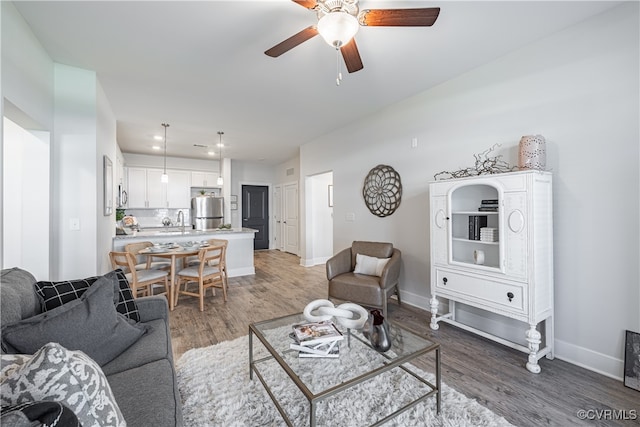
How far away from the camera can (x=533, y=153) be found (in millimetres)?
2199

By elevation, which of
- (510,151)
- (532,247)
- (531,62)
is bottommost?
(532,247)

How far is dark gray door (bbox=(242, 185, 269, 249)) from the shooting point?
7914 millimetres

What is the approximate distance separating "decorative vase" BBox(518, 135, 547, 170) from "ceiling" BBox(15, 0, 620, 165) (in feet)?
2.75

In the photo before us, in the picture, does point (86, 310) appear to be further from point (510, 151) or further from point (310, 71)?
point (510, 151)

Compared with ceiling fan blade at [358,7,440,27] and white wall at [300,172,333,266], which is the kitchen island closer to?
white wall at [300,172,333,266]

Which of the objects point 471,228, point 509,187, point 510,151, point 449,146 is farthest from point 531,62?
point 471,228

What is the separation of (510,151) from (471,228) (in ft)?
2.50

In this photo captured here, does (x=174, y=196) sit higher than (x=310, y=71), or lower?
lower

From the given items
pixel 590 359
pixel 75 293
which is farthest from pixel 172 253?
pixel 590 359

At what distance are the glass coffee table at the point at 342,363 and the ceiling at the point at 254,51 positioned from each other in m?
2.17

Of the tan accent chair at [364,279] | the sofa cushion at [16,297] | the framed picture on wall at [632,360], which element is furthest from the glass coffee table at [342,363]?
the framed picture on wall at [632,360]

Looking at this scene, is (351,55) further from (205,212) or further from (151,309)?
(205,212)

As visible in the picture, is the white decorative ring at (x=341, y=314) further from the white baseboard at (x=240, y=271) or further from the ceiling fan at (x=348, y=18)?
the white baseboard at (x=240, y=271)

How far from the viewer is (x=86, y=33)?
7.14ft
